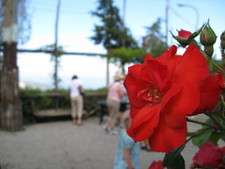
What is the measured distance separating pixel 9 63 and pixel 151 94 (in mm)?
6626

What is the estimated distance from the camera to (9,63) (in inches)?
253

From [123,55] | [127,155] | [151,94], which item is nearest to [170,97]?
[151,94]

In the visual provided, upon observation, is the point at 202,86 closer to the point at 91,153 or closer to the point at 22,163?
the point at 22,163

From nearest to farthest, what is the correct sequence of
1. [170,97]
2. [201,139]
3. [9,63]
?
[170,97], [201,139], [9,63]

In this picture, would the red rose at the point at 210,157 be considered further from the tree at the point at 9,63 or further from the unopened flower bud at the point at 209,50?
the tree at the point at 9,63

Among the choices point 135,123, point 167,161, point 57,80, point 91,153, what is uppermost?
point 135,123

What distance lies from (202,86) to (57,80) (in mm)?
8090

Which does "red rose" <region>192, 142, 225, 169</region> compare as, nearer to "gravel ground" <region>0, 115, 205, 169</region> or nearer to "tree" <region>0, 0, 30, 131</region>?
"gravel ground" <region>0, 115, 205, 169</region>

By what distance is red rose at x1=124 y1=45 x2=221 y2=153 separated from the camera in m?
0.28

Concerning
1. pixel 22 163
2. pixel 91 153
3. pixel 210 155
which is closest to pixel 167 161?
pixel 210 155

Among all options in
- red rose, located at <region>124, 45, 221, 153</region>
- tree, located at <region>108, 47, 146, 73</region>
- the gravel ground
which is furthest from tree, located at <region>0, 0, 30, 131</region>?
red rose, located at <region>124, 45, 221, 153</region>

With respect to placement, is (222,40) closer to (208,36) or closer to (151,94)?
(208,36)

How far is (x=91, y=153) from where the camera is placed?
4590 millimetres

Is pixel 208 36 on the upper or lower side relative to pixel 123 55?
upper
